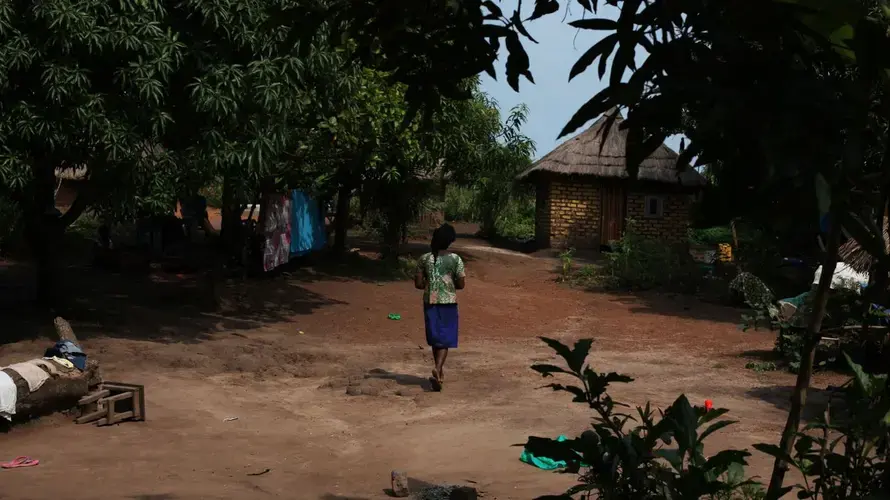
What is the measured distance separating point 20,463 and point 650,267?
13.6m

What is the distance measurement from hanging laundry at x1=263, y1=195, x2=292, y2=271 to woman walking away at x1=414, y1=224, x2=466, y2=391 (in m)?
8.08

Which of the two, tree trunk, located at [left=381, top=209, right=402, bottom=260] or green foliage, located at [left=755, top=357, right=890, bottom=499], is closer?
green foliage, located at [left=755, top=357, right=890, bottom=499]

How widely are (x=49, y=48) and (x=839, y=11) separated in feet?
28.5

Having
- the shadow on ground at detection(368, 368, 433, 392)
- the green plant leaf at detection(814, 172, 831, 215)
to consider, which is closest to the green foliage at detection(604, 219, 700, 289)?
the shadow on ground at detection(368, 368, 433, 392)

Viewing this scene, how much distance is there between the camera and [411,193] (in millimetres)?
18625

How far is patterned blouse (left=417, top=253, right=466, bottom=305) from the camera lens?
8.59 m

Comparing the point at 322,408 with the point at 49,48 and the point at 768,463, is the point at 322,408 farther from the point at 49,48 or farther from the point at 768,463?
the point at 49,48

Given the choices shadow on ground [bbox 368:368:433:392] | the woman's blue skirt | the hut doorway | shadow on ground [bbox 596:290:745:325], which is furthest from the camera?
the hut doorway

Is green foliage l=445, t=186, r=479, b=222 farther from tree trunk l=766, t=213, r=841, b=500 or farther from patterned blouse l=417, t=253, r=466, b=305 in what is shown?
tree trunk l=766, t=213, r=841, b=500

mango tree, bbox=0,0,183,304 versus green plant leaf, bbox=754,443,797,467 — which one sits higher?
mango tree, bbox=0,0,183,304

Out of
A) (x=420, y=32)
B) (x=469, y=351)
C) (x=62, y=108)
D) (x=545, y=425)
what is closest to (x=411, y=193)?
(x=469, y=351)

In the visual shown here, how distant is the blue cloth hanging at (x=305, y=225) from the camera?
17.7m

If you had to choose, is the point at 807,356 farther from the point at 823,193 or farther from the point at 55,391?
the point at 55,391

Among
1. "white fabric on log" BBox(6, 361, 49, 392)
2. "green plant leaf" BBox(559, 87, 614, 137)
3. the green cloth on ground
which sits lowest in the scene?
the green cloth on ground
